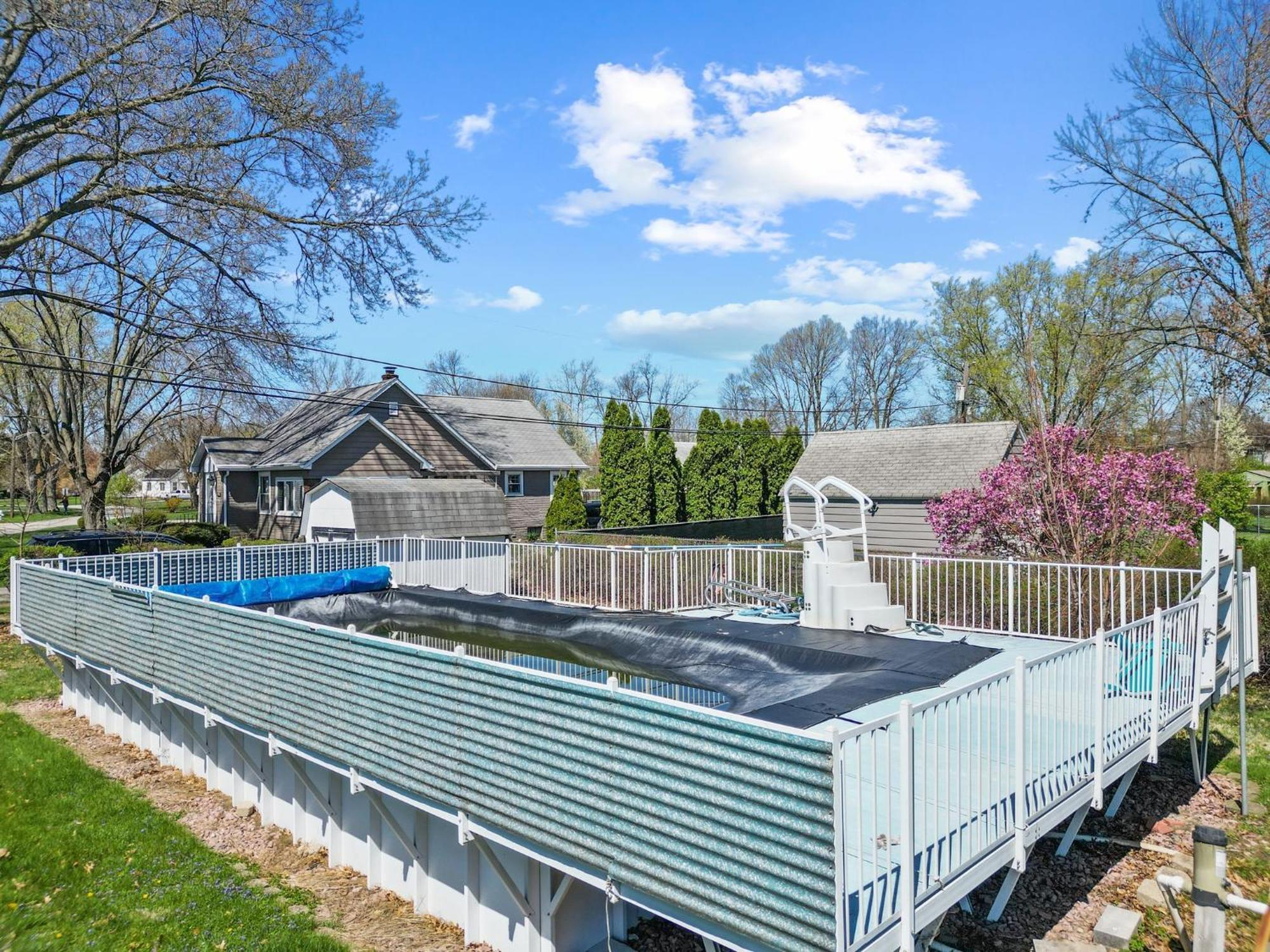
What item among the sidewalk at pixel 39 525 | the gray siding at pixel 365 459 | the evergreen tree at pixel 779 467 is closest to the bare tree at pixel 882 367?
the evergreen tree at pixel 779 467

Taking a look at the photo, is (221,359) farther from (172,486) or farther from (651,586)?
(172,486)

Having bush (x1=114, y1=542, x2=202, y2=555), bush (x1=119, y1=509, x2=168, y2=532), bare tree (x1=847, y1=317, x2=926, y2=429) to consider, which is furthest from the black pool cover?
bare tree (x1=847, y1=317, x2=926, y2=429)

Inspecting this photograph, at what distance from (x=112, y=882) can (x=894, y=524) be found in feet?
62.4

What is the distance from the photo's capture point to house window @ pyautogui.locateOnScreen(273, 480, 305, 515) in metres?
25.2

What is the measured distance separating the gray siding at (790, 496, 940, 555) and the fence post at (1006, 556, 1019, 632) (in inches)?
414

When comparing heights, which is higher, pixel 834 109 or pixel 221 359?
pixel 834 109

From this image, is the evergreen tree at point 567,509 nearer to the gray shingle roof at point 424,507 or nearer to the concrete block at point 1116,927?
the gray shingle roof at point 424,507

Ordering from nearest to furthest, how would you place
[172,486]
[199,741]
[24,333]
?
[199,741] → [24,333] → [172,486]

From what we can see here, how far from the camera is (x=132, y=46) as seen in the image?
14.4m

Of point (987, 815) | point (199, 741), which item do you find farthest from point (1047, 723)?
point (199, 741)

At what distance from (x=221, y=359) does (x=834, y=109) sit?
1599 centimetres

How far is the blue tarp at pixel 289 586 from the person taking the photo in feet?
34.9

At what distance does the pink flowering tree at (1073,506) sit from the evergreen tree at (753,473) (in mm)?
16503

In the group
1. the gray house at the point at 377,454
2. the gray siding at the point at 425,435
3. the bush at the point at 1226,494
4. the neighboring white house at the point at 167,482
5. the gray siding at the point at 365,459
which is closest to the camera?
the gray siding at the point at 365,459
